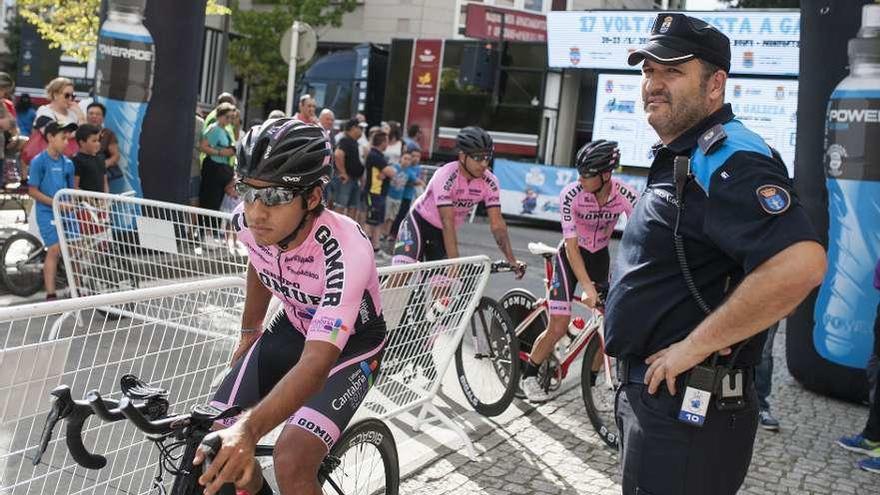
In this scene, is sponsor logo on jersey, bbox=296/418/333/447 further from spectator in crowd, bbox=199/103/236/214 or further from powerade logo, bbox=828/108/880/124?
spectator in crowd, bbox=199/103/236/214

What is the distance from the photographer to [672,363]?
8.45 feet

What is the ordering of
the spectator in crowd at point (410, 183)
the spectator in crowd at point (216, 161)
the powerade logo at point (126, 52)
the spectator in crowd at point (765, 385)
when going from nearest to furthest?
the spectator in crowd at point (765, 385) → the powerade logo at point (126, 52) → the spectator in crowd at point (216, 161) → the spectator in crowd at point (410, 183)

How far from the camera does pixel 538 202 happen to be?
21.0 m

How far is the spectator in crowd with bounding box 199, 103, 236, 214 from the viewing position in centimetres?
1256

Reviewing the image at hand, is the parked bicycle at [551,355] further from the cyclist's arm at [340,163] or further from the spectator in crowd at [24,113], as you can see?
the spectator in crowd at [24,113]

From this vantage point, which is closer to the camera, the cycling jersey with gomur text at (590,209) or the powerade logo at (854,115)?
the cycling jersey with gomur text at (590,209)

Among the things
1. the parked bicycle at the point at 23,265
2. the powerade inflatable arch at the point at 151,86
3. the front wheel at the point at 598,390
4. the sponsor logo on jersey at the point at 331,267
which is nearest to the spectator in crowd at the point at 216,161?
the powerade inflatable arch at the point at 151,86

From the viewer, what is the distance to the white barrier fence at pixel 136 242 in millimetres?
6434

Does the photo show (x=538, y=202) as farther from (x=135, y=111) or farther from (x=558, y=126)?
(x=135, y=111)

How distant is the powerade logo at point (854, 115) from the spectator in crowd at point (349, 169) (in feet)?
28.2

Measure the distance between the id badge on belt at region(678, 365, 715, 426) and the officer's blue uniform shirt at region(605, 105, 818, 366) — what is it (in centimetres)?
12

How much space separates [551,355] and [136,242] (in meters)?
3.21

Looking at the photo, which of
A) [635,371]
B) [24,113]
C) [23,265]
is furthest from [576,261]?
[24,113]

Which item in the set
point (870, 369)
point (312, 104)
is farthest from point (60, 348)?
point (312, 104)
